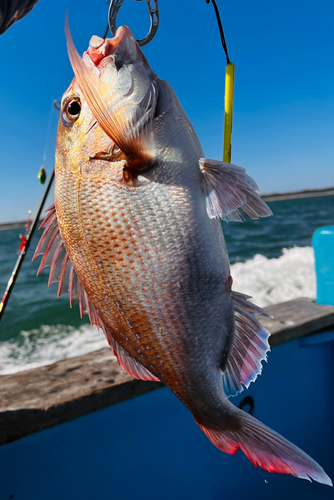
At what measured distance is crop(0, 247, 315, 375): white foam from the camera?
17.9ft

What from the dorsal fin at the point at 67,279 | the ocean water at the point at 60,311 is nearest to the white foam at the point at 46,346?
the ocean water at the point at 60,311

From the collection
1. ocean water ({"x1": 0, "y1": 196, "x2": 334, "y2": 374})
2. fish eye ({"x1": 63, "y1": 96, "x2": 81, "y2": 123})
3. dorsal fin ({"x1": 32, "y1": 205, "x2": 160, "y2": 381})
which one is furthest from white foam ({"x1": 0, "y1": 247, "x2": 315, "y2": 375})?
fish eye ({"x1": 63, "y1": 96, "x2": 81, "y2": 123})

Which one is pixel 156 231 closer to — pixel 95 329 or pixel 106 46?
pixel 106 46

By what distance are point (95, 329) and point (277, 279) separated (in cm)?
424

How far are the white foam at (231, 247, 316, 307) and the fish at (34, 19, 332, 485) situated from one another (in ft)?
19.0

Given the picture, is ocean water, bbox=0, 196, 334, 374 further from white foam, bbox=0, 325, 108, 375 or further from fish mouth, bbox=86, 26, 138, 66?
fish mouth, bbox=86, 26, 138, 66

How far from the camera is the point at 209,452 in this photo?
6.23 feet

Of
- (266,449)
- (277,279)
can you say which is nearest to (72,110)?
(266,449)

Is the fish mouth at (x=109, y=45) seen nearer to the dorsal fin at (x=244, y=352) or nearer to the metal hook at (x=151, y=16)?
the metal hook at (x=151, y=16)

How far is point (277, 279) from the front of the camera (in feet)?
26.5

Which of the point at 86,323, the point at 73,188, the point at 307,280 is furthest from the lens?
the point at 307,280

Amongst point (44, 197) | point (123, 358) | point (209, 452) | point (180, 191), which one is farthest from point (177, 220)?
point (44, 197)

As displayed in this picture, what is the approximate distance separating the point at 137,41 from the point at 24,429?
1464 mm

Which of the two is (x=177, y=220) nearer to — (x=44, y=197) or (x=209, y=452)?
(x=209, y=452)
